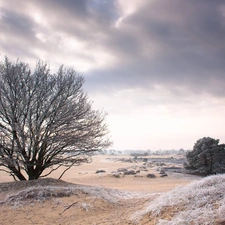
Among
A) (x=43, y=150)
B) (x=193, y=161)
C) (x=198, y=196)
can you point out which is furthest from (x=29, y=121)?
(x=193, y=161)

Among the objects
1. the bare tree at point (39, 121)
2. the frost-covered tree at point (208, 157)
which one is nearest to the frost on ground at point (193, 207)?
the bare tree at point (39, 121)

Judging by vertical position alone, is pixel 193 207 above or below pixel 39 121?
below

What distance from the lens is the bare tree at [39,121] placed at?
10555mm

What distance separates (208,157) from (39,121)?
19825 millimetres

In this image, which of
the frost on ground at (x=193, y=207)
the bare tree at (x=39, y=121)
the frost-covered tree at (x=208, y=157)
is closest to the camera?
the frost on ground at (x=193, y=207)

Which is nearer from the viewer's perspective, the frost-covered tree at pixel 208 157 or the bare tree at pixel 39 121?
the bare tree at pixel 39 121

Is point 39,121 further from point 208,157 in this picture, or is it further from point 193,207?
point 208,157

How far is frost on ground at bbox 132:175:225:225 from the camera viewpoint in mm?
4312

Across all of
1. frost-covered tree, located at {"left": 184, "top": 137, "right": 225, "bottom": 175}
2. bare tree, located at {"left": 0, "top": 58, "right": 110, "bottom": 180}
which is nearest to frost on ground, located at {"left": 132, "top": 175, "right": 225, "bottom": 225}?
bare tree, located at {"left": 0, "top": 58, "right": 110, "bottom": 180}

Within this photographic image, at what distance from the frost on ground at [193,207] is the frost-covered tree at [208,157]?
1978 centimetres

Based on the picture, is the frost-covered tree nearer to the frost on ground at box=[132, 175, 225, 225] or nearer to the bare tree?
the bare tree

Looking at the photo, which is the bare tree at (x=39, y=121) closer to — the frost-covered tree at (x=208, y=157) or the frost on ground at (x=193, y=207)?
the frost on ground at (x=193, y=207)

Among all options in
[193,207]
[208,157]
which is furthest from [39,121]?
[208,157]

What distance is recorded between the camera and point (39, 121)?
36.1 feet
